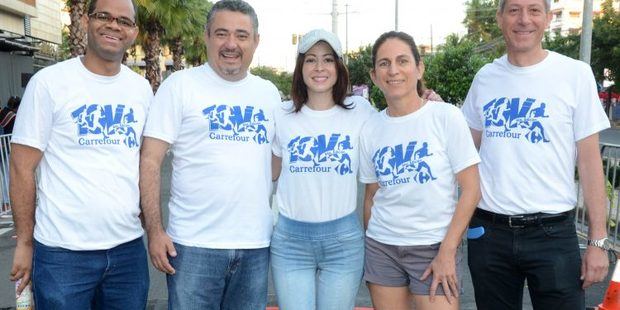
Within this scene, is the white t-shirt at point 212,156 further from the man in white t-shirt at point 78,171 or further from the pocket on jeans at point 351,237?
the pocket on jeans at point 351,237

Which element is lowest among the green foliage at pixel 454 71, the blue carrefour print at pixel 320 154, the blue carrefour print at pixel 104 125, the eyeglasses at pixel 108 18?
the blue carrefour print at pixel 320 154

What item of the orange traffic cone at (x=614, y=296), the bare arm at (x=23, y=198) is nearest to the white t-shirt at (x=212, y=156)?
the bare arm at (x=23, y=198)

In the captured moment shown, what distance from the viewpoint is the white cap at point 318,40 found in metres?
2.98

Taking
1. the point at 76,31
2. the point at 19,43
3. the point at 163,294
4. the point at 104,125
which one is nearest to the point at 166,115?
the point at 104,125

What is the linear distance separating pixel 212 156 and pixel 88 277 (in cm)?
84

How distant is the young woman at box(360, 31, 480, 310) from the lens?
Answer: 2.74 metres

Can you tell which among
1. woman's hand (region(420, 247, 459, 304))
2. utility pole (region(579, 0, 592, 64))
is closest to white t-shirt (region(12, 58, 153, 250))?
woman's hand (region(420, 247, 459, 304))

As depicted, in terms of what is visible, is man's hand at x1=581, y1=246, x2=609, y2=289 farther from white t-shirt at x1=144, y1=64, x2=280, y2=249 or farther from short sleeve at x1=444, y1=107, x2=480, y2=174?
white t-shirt at x1=144, y1=64, x2=280, y2=249

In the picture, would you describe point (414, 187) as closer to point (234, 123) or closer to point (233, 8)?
point (234, 123)

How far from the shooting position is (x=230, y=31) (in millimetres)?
2959

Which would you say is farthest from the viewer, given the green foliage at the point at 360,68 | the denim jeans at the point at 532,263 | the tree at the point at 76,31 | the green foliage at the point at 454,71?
the green foliage at the point at 360,68

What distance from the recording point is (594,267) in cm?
286

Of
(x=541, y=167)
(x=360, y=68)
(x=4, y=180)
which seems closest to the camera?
(x=541, y=167)

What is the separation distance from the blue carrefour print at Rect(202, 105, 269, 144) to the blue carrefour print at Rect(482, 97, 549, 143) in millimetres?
1220
